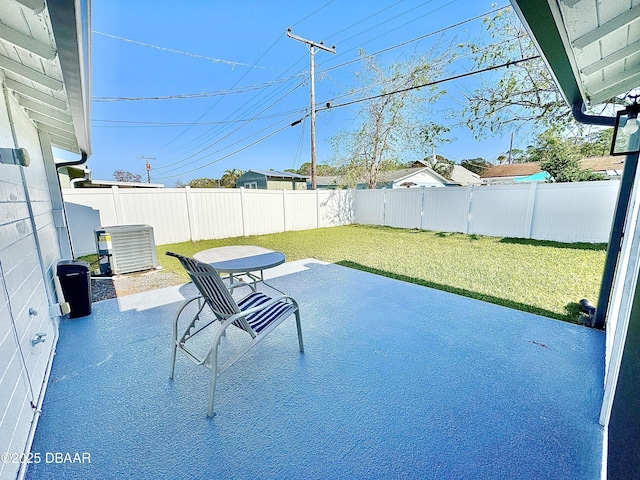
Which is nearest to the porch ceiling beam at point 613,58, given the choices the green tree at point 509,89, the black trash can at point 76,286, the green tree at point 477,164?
the black trash can at point 76,286

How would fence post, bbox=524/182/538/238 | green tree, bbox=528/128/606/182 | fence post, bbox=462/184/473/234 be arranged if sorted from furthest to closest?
green tree, bbox=528/128/606/182 < fence post, bbox=462/184/473/234 < fence post, bbox=524/182/538/238

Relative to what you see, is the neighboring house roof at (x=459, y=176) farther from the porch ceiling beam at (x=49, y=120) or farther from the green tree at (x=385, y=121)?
the porch ceiling beam at (x=49, y=120)

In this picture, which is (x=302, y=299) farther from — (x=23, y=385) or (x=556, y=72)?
(x=556, y=72)

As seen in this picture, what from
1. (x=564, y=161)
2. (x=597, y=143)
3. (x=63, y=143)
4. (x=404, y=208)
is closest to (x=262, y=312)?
(x=63, y=143)

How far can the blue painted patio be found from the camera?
143 cm

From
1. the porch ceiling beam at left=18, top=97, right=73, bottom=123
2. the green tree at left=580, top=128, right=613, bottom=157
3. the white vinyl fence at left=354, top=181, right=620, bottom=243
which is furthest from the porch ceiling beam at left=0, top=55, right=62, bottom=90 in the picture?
the green tree at left=580, top=128, right=613, bottom=157

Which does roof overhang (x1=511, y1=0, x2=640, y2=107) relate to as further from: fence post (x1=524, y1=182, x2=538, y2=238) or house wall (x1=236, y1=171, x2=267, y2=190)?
house wall (x1=236, y1=171, x2=267, y2=190)

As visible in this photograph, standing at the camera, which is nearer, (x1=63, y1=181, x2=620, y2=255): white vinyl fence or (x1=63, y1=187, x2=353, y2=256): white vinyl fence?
(x1=63, y1=187, x2=353, y2=256): white vinyl fence

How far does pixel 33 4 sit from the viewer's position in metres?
1.16

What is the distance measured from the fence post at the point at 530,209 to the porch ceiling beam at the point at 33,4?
9371 mm

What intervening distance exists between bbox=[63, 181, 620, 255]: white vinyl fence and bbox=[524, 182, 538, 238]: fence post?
0.8 inches

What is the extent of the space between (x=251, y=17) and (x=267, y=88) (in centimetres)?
431

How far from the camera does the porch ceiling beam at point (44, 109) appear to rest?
106 inches

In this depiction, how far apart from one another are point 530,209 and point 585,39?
764cm
